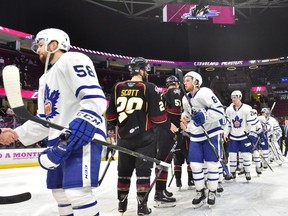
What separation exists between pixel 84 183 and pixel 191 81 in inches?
99.5

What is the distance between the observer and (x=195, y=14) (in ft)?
64.3

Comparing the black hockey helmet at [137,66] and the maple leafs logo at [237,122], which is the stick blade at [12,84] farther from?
the maple leafs logo at [237,122]

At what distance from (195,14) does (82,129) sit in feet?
62.5

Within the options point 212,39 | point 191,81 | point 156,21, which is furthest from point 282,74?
point 191,81

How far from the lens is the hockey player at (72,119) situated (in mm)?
1663

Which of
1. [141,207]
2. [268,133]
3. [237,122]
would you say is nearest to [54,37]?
[141,207]

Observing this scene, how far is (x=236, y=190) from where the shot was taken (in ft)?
16.0

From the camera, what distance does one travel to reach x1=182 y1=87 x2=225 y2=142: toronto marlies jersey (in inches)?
152

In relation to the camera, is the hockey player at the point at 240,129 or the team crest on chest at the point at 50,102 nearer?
the team crest on chest at the point at 50,102

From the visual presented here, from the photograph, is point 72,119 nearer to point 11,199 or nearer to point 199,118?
point 11,199

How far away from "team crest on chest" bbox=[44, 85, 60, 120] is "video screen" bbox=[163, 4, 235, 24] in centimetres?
1841

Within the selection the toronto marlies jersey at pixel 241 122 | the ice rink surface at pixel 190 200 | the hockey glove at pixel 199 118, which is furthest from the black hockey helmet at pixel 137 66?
the toronto marlies jersey at pixel 241 122

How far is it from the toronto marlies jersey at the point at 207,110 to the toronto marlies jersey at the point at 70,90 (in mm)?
2113

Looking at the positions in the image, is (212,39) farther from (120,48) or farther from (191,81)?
(191,81)
